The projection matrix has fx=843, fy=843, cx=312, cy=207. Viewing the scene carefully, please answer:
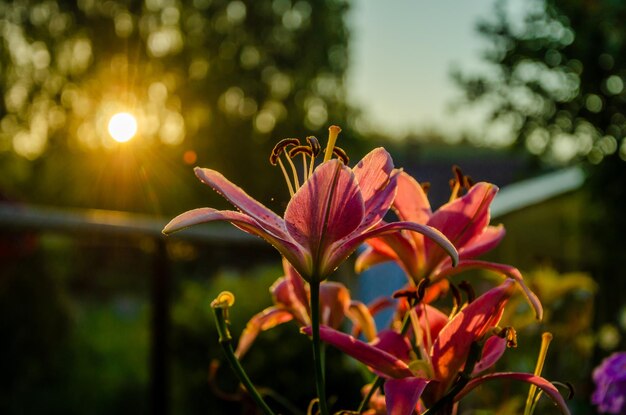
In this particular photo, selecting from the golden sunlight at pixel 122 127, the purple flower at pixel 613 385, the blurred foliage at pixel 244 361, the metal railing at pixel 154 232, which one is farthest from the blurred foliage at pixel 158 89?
the purple flower at pixel 613 385

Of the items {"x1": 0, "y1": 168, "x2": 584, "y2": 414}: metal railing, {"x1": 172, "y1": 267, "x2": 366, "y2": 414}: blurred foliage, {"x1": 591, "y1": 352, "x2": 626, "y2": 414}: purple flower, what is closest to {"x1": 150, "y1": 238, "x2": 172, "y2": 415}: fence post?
{"x1": 0, "y1": 168, "x2": 584, "y2": 414}: metal railing

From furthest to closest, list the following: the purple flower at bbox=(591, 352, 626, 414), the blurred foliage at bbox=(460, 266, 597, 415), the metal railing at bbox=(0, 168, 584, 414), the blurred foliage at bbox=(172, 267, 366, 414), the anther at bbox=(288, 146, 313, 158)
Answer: the blurred foliage at bbox=(172, 267, 366, 414)
the metal railing at bbox=(0, 168, 584, 414)
the blurred foliage at bbox=(460, 266, 597, 415)
the purple flower at bbox=(591, 352, 626, 414)
the anther at bbox=(288, 146, 313, 158)

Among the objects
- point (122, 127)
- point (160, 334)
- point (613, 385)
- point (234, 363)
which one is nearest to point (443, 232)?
point (234, 363)

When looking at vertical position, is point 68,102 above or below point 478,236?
above

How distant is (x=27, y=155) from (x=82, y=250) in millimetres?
9212

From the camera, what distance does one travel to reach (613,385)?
1.04 metres

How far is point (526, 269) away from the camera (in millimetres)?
4340

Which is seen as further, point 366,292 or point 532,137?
point 532,137

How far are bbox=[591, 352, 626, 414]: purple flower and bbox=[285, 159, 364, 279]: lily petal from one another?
0.52 meters

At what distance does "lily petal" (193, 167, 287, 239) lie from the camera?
→ 2.06ft

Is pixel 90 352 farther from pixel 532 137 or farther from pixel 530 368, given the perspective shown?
pixel 530 368

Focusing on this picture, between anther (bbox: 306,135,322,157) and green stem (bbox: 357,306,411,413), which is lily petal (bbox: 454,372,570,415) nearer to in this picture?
green stem (bbox: 357,306,411,413)

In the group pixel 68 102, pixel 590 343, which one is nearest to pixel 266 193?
pixel 68 102

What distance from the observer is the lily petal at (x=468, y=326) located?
0.63 meters
